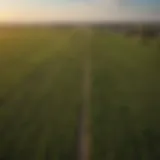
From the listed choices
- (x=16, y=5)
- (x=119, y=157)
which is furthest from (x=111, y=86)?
(x=16, y=5)

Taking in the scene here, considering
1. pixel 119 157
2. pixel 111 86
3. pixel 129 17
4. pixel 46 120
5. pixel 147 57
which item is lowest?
pixel 119 157

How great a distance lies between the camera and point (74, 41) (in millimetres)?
1298

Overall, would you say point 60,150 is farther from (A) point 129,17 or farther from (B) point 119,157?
(A) point 129,17

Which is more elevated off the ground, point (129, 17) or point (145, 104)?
point (129, 17)

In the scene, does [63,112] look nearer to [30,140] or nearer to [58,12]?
[30,140]

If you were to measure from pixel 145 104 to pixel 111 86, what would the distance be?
14 centimetres

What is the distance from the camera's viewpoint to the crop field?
117 centimetres

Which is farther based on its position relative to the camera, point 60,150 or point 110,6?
point 110,6

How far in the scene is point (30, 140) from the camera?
3.85ft

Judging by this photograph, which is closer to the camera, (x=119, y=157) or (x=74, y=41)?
(x=119, y=157)

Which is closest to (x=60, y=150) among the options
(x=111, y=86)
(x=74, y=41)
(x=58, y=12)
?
(x=111, y=86)

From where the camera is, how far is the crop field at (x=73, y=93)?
1.17 metres

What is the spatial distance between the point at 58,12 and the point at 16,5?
166 mm

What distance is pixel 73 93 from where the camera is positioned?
1.23 m
